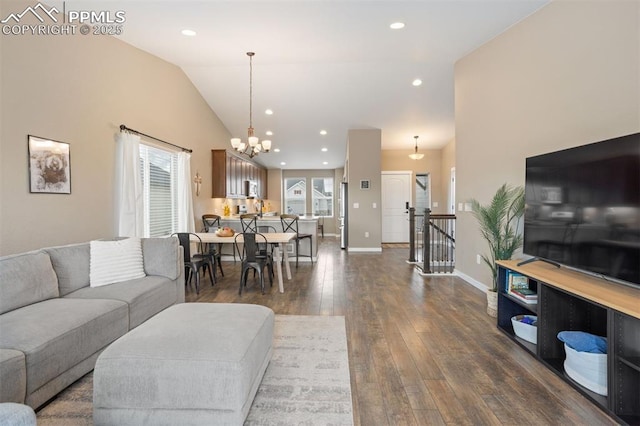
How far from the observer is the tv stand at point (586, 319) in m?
1.71

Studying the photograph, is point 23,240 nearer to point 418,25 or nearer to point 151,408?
point 151,408

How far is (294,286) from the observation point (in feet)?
14.8

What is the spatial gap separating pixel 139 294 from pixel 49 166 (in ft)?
5.20

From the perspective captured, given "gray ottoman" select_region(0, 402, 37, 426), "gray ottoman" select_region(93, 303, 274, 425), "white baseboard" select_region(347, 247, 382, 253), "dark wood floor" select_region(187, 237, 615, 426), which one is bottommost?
"dark wood floor" select_region(187, 237, 615, 426)

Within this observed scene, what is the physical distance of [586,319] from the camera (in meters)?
2.37

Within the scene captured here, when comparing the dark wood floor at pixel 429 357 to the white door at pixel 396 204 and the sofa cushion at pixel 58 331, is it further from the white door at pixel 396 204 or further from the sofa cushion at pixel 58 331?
the white door at pixel 396 204

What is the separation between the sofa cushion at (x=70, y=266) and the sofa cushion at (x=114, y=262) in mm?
Result: 51

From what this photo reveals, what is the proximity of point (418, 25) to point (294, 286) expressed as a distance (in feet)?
12.2

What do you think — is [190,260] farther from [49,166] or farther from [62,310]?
[62,310]

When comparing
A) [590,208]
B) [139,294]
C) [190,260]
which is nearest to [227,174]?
[190,260]

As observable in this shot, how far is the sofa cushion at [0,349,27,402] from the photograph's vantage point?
1521 millimetres

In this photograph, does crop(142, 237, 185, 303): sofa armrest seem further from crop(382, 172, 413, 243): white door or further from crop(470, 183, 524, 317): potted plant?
crop(382, 172, 413, 243): white door

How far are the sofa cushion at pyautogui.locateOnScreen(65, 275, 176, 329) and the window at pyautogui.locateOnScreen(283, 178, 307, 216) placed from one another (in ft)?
30.1

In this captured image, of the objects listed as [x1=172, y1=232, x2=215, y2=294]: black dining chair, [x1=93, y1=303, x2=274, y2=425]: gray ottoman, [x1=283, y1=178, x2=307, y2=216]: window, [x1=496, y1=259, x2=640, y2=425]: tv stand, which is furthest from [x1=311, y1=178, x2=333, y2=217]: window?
[x1=93, y1=303, x2=274, y2=425]: gray ottoman
